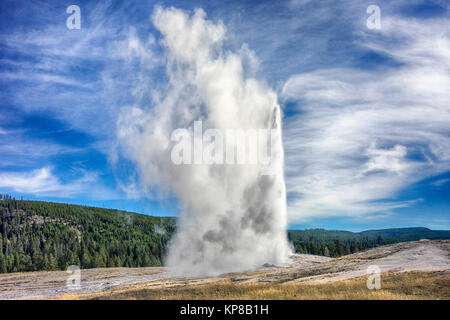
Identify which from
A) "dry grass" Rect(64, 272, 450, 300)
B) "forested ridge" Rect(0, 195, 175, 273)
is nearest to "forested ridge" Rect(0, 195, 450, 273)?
"forested ridge" Rect(0, 195, 175, 273)

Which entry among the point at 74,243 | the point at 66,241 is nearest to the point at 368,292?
the point at 74,243

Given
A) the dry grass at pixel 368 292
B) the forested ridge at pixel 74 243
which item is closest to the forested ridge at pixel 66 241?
the forested ridge at pixel 74 243

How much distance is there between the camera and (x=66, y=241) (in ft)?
451

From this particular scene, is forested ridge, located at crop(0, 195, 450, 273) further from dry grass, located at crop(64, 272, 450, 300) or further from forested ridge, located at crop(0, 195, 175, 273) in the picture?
dry grass, located at crop(64, 272, 450, 300)

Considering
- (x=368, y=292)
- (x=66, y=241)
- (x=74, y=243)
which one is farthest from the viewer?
(x=66, y=241)

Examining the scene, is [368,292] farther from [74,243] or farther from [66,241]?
[66,241]

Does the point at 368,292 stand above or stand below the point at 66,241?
above

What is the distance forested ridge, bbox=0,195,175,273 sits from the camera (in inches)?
4053

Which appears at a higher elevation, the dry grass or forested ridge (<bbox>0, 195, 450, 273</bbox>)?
the dry grass

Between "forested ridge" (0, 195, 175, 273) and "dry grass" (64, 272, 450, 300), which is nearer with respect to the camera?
"dry grass" (64, 272, 450, 300)

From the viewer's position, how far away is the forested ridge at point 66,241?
103 meters

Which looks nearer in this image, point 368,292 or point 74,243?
point 368,292

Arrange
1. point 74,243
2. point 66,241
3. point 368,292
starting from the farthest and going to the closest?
point 66,241 → point 74,243 → point 368,292
